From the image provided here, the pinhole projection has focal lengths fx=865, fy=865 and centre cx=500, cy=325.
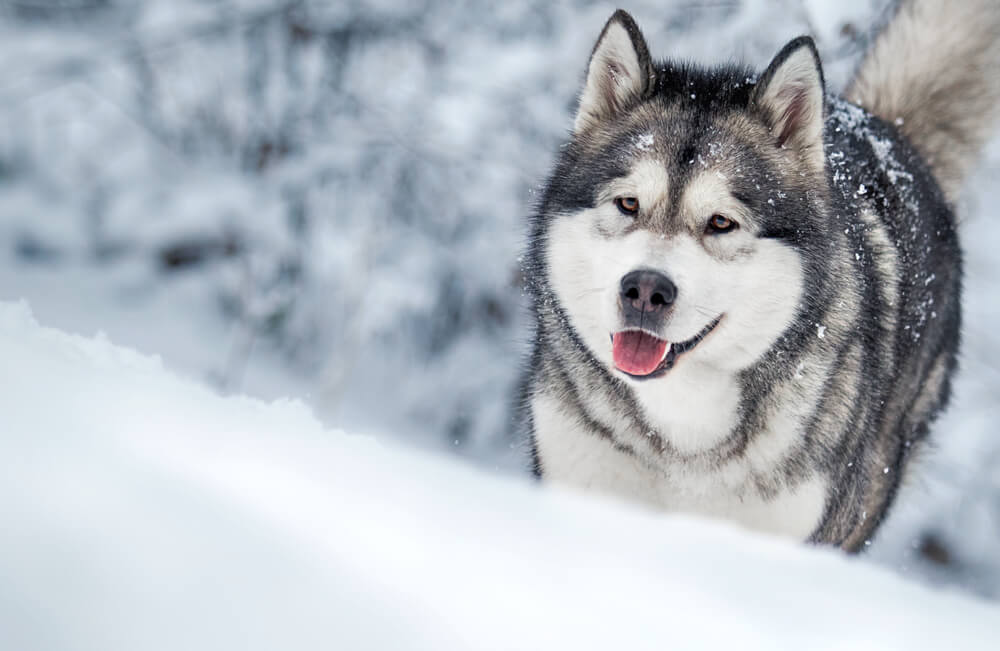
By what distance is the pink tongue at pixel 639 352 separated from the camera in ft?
6.51

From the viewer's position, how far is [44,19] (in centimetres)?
451

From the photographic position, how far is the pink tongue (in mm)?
1983

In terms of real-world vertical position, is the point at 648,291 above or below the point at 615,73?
below

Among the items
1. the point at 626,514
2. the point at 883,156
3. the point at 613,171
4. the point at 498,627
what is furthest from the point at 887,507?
the point at 498,627

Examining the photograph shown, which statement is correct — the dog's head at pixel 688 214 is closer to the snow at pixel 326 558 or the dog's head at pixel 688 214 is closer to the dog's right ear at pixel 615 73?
the dog's right ear at pixel 615 73

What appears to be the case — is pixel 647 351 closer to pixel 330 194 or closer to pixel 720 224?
pixel 720 224

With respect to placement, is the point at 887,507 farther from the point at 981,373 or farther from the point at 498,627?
the point at 498,627

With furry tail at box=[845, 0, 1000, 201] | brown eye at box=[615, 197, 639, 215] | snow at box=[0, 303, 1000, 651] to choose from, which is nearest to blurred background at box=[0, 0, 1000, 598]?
furry tail at box=[845, 0, 1000, 201]

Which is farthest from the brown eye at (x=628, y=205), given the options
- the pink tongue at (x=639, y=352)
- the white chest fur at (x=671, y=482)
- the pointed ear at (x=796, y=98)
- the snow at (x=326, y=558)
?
the snow at (x=326, y=558)

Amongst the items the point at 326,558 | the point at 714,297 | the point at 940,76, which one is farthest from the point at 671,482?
the point at 940,76

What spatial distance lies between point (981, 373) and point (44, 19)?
5127 millimetres

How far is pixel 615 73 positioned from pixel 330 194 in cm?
319

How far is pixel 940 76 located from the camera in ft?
10.7

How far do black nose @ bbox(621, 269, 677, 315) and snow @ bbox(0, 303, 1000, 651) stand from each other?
29.1 inches
